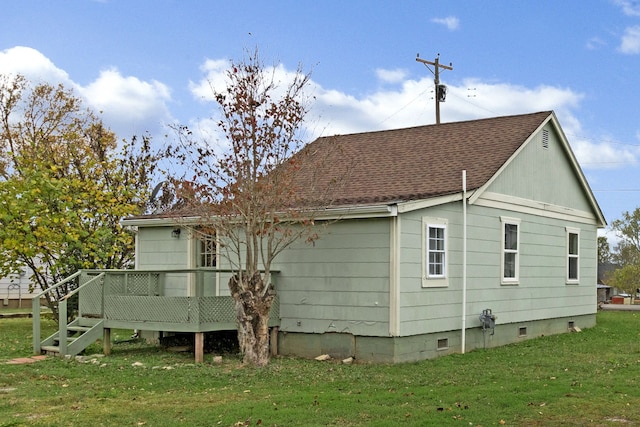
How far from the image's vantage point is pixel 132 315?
48.5ft

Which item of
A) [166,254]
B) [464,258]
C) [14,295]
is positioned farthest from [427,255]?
[14,295]

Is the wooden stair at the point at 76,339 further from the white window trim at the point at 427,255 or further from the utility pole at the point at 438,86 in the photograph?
the utility pole at the point at 438,86

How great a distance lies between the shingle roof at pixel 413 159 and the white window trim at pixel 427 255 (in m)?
0.54

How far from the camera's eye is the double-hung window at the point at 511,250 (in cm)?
1744

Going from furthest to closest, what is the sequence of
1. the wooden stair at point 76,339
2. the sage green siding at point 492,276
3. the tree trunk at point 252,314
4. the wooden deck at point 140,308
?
the wooden stair at point 76,339 < the sage green siding at point 492,276 < the wooden deck at point 140,308 < the tree trunk at point 252,314

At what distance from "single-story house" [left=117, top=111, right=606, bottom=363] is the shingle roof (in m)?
0.05

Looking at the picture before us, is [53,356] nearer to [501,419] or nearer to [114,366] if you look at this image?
[114,366]

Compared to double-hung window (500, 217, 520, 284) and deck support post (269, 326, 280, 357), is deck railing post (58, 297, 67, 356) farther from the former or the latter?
double-hung window (500, 217, 520, 284)

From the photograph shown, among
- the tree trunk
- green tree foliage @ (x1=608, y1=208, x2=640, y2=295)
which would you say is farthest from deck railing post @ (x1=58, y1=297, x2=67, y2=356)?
green tree foliage @ (x1=608, y1=208, x2=640, y2=295)

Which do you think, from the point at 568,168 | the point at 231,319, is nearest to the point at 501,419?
the point at 231,319

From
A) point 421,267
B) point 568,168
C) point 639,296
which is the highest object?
point 568,168

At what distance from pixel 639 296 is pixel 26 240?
2092 inches

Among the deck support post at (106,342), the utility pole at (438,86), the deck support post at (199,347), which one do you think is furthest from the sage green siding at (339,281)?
the utility pole at (438,86)

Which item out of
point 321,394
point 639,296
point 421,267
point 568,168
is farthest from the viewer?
point 639,296
